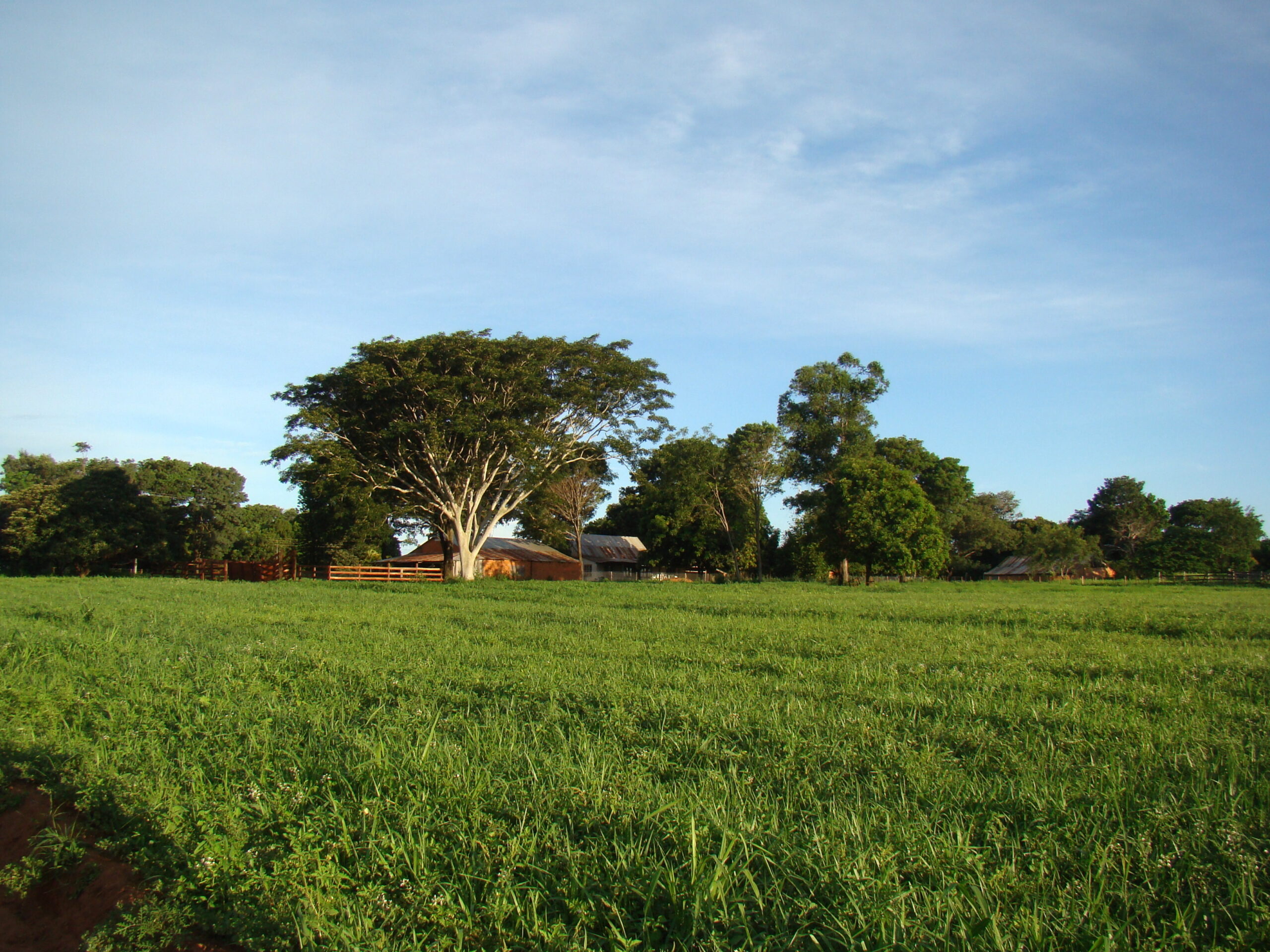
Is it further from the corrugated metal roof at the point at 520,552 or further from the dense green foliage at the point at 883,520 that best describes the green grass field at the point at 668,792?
the corrugated metal roof at the point at 520,552

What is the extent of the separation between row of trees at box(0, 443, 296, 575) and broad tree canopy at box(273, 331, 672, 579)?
2436cm

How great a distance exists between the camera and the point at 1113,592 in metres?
36.3

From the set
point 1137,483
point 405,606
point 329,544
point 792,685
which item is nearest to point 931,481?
point 1137,483

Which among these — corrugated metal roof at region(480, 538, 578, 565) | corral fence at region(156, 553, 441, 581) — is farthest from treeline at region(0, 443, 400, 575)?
corrugated metal roof at region(480, 538, 578, 565)

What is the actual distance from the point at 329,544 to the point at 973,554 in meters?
71.9

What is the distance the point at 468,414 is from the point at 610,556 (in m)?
42.3

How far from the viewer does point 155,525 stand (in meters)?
57.1

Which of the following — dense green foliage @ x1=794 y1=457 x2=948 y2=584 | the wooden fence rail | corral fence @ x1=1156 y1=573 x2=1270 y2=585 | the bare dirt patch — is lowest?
the wooden fence rail

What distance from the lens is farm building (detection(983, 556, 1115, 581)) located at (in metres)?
72.1

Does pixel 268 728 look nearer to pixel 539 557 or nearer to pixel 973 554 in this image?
pixel 539 557

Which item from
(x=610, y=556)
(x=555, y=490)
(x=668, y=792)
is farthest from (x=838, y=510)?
(x=668, y=792)

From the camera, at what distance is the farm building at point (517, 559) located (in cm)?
6431

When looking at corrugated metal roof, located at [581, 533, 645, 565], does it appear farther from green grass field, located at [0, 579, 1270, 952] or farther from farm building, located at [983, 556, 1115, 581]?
green grass field, located at [0, 579, 1270, 952]

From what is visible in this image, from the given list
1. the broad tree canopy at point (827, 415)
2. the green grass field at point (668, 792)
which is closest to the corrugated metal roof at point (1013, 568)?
the broad tree canopy at point (827, 415)
